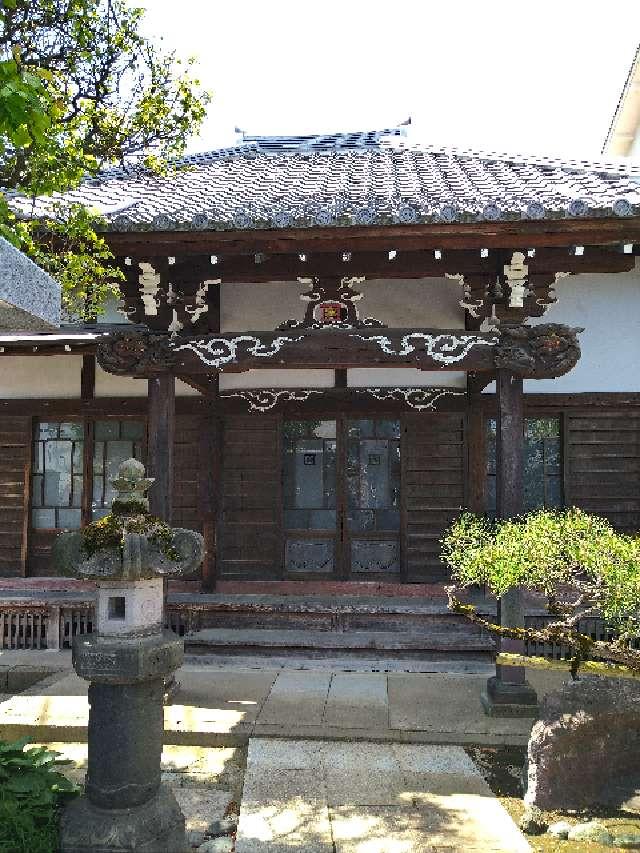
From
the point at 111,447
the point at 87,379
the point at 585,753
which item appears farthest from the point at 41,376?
the point at 585,753

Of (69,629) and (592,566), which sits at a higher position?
(592,566)

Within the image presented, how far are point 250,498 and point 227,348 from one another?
3.02 m

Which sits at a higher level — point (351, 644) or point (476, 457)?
point (476, 457)

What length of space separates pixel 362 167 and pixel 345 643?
6.64m

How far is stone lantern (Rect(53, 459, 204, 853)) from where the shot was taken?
3.82 m

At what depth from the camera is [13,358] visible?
30.3 feet

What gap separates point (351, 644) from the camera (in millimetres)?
7734

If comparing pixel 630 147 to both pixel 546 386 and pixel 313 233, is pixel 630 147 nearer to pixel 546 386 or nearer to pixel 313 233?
pixel 546 386

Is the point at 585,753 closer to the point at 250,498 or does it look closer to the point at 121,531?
the point at 121,531

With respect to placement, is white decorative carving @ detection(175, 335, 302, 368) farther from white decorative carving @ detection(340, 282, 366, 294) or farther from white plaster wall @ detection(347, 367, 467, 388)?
white plaster wall @ detection(347, 367, 467, 388)

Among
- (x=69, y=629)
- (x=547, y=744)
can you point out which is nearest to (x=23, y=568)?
(x=69, y=629)

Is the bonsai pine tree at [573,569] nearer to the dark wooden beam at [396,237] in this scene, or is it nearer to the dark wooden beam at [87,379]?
the dark wooden beam at [396,237]

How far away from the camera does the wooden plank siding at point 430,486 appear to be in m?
8.84

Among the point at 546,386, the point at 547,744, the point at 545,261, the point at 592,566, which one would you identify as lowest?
the point at 547,744
